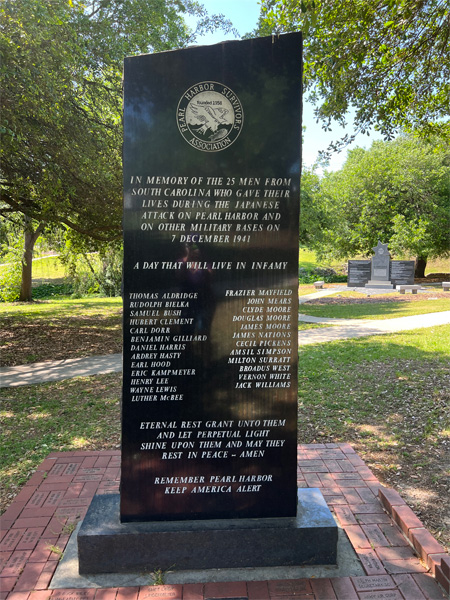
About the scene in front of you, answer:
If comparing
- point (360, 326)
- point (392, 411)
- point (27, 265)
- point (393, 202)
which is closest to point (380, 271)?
point (393, 202)

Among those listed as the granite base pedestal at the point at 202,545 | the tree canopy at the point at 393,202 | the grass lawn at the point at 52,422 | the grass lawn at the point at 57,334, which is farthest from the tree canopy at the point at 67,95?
the tree canopy at the point at 393,202

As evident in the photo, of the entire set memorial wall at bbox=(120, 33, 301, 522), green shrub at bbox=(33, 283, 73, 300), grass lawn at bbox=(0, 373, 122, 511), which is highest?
memorial wall at bbox=(120, 33, 301, 522)

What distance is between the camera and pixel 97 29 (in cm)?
900

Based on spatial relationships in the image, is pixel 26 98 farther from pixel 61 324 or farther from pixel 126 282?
pixel 61 324

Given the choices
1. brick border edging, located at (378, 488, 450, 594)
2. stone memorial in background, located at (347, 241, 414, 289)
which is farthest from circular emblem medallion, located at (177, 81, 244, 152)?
stone memorial in background, located at (347, 241, 414, 289)

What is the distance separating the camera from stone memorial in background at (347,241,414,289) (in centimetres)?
2783

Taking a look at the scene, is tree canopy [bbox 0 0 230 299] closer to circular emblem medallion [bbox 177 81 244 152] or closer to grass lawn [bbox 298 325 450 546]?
circular emblem medallion [bbox 177 81 244 152]

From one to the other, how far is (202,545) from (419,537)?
1.54 meters

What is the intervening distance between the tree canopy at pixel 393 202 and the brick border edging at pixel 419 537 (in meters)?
29.1

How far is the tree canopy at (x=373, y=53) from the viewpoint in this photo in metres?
7.26

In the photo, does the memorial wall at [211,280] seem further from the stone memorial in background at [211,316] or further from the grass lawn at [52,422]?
the grass lawn at [52,422]

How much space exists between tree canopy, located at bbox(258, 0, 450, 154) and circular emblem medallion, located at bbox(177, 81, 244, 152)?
178 inches

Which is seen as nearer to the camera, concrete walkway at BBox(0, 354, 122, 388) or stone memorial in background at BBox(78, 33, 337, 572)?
stone memorial in background at BBox(78, 33, 337, 572)

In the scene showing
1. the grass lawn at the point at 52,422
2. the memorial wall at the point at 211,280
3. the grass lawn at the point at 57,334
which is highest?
the memorial wall at the point at 211,280
